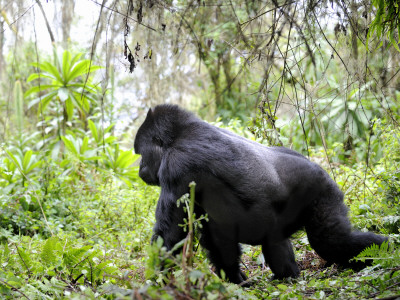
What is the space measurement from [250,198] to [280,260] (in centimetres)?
58

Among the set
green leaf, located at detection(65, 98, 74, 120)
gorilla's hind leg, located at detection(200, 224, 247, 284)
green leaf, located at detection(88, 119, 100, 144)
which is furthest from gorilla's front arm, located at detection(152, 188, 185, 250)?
green leaf, located at detection(65, 98, 74, 120)

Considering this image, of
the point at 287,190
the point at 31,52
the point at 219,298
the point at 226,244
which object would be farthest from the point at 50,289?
the point at 31,52

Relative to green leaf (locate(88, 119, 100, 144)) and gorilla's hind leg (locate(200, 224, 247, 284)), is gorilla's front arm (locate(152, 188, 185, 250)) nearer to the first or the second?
gorilla's hind leg (locate(200, 224, 247, 284))

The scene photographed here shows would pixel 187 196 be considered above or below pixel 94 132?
below

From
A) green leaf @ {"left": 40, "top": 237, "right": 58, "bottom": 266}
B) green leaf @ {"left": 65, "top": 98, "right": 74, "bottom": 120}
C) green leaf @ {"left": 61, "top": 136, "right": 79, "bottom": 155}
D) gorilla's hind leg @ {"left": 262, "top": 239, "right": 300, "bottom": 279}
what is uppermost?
green leaf @ {"left": 65, "top": 98, "right": 74, "bottom": 120}

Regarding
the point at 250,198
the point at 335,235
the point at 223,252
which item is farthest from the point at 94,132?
the point at 335,235

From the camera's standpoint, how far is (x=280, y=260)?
2.88 metres

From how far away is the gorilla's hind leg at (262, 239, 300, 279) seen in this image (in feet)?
9.39

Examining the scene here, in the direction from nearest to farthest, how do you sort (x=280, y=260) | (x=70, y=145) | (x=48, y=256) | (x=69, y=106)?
1. (x=48, y=256)
2. (x=280, y=260)
3. (x=70, y=145)
4. (x=69, y=106)

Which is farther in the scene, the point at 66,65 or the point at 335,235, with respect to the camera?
the point at 66,65

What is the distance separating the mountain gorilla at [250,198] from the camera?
102 inches

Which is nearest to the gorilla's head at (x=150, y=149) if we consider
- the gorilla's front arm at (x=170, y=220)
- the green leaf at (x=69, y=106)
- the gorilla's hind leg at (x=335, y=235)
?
the gorilla's front arm at (x=170, y=220)

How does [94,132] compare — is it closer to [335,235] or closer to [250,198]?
[250,198]

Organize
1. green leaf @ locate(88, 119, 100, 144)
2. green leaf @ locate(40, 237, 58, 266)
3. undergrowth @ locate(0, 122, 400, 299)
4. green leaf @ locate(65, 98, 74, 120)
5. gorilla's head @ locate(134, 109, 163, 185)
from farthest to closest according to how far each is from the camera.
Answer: green leaf @ locate(65, 98, 74, 120)
green leaf @ locate(88, 119, 100, 144)
gorilla's head @ locate(134, 109, 163, 185)
green leaf @ locate(40, 237, 58, 266)
undergrowth @ locate(0, 122, 400, 299)
